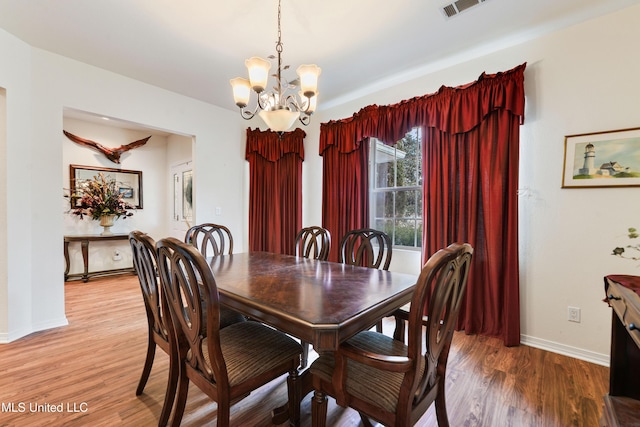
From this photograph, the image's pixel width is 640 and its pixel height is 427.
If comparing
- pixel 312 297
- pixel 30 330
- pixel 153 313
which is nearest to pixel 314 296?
pixel 312 297

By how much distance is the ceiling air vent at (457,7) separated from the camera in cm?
191

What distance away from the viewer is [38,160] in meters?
2.54

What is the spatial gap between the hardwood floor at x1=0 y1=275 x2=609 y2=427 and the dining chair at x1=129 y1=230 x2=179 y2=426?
7.5 inches

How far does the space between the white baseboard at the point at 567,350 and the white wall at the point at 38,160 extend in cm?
431

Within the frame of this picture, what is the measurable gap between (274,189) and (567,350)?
3599mm

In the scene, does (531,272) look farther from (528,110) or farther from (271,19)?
(271,19)

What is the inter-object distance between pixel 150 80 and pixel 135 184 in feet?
8.57

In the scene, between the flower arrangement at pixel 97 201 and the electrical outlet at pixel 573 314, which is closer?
the electrical outlet at pixel 573 314

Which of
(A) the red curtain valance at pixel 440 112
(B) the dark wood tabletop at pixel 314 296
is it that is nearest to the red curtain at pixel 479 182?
(A) the red curtain valance at pixel 440 112

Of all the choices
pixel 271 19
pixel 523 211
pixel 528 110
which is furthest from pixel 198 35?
pixel 523 211

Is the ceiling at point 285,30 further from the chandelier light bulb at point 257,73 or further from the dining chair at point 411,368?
the dining chair at point 411,368

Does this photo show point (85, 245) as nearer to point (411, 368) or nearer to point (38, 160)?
point (38, 160)
